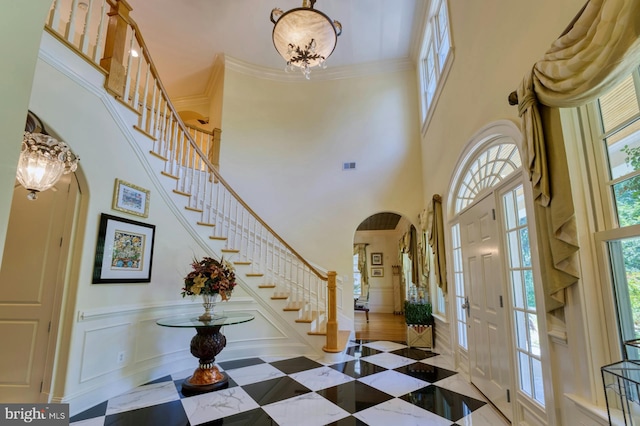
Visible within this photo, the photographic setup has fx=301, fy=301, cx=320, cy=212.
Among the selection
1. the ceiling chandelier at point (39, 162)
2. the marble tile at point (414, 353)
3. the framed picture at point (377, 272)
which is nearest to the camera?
the ceiling chandelier at point (39, 162)

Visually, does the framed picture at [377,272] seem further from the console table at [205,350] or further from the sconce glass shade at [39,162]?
the sconce glass shade at [39,162]

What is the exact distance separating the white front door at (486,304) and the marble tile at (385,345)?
161cm

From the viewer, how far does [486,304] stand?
3.04m

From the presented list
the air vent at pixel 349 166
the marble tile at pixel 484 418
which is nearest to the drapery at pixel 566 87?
the marble tile at pixel 484 418

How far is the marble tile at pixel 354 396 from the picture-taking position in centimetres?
283

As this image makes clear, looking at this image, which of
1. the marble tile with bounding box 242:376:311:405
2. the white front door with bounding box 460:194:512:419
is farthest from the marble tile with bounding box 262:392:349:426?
the white front door with bounding box 460:194:512:419

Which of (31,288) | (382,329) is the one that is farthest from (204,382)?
(382,329)

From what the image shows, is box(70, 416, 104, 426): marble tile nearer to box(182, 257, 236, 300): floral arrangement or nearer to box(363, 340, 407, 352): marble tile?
box(182, 257, 236, 300): floral arrangement

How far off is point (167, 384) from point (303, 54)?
4.06 metres

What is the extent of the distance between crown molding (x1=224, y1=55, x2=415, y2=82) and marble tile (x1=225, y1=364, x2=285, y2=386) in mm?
5649

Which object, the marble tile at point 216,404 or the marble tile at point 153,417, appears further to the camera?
the marble tile at point 216,404

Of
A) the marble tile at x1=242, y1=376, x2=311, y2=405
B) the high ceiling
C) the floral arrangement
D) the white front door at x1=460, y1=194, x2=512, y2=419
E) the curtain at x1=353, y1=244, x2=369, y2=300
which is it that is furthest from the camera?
the curtain at x1=353, y1=244, x2=369, y2=300

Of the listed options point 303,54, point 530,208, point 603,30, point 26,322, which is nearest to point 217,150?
point 303,54

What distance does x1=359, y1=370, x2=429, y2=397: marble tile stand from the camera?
3.19 meters
